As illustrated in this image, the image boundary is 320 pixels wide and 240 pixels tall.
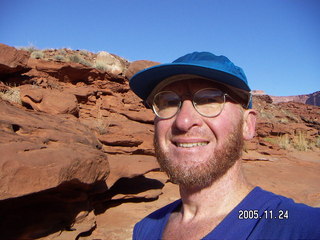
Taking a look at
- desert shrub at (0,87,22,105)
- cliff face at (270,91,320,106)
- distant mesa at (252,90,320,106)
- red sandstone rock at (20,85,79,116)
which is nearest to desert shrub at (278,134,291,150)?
red sandstone rock at (20,85,79,116)

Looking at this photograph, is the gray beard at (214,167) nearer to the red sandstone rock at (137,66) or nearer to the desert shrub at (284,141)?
the red sandstone rock at (137,66)

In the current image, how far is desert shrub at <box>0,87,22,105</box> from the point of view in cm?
744

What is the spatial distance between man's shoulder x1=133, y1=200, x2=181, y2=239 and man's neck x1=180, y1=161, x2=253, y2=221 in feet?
0.77

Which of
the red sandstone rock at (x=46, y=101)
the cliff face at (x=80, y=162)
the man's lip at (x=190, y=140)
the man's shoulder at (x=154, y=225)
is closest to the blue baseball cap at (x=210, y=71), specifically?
the man's lip at (x=190, y=140)

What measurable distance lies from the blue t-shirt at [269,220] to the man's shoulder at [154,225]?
0.53 metres

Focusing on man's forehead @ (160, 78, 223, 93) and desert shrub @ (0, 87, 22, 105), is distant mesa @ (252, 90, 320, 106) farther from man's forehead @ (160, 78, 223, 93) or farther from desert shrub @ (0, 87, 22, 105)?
man's forehead @ (160, 78, 223, 93)

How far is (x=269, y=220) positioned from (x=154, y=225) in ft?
2.81

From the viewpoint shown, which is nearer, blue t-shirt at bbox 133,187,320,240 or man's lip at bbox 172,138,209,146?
blue t-shirt at bbox 133,187,320,240

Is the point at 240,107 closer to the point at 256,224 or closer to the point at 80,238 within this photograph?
the point at 256,224

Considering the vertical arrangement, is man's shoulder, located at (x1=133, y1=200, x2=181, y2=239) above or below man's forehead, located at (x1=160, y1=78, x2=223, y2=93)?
below

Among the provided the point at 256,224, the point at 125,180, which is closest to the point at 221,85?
the point at 256,224

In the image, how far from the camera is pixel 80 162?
3.89 m

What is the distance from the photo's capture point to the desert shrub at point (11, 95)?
24.4 ft

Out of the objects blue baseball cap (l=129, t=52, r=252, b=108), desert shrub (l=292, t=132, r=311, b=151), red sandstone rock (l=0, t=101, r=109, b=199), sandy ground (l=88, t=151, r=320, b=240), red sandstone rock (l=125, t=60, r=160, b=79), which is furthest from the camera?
desert shrub (l=292, t=132, r=311, b=151)
